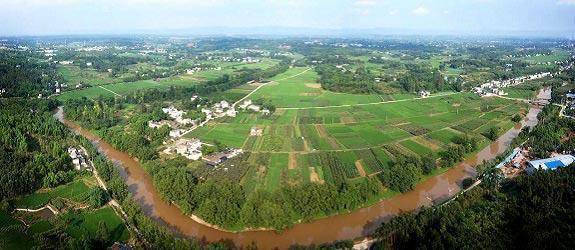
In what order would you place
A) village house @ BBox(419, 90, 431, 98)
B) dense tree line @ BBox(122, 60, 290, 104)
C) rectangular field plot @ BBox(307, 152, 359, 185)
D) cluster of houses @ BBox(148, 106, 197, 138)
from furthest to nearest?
village house @ BBox(419, 90, 431, 98), dense tree line @ BBox(122, 60, 290, 104), cluster of houses @ BBox(148, 106, 197, 138), rectangular field plot @ BBox(307, 152, 359, 185)

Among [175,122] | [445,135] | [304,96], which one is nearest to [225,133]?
[175,122]

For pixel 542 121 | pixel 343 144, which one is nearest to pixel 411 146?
pixel 343 144

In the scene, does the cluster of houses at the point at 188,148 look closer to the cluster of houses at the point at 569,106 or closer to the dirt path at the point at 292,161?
the dirt path at the point at 292,161

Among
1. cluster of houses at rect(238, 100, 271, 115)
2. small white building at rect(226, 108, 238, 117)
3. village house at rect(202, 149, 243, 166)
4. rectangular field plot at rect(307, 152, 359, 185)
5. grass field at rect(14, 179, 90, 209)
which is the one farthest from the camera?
cluster of houses at rect(238, 100, 271, 115)

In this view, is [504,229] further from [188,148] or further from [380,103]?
[380,103]

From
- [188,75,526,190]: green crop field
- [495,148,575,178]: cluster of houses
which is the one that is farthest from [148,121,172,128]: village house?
[495,148,575,178]: cluster of houses

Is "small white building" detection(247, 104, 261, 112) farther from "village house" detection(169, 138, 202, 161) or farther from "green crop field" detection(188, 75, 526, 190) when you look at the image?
"village house" detection(169, 138, 202, 161)

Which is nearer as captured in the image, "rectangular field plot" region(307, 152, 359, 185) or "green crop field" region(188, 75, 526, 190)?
"rectangular field plot" region(307, 152, 359, 185)

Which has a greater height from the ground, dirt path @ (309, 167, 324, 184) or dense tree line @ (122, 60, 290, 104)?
dense tree line @ (122, 60, 290, 104)

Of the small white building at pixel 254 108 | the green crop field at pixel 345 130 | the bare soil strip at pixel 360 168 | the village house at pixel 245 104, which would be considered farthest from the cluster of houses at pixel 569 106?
the village house at pixel 245 104
